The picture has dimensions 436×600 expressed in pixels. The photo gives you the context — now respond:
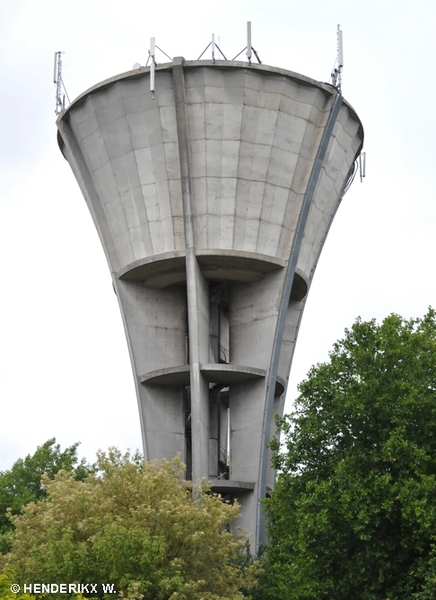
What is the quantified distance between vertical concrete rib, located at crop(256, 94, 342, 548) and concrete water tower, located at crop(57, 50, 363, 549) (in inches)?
2.1

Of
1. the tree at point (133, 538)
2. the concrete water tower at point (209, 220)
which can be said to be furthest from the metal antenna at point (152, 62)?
the tree at point (133, 538)

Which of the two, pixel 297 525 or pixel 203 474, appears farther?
pixel 203 474

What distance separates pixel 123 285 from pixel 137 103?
6.97 meters

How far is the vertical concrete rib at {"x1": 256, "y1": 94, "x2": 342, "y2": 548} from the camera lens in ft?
118

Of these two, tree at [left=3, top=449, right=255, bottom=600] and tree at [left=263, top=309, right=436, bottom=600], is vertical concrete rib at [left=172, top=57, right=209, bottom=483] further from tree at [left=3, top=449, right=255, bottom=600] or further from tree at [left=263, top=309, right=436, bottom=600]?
tree at [left=263, top=309, right=436, bottom=600]

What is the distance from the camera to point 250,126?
3784 cm

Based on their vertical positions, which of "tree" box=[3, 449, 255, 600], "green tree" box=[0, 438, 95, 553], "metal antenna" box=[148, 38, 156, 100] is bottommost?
"tree" box=[3, 449, 255, 600]

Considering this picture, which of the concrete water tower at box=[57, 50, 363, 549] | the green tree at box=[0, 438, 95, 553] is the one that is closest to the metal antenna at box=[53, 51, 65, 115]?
the concrete water tower at box=[57, 50, 363, 549]

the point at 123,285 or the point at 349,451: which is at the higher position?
the point at 123,285

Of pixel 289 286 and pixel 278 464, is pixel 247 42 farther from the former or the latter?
pixel 278 464

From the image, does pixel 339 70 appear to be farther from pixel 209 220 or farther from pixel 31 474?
pixel 31 474

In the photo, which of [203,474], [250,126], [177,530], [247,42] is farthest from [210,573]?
[247,42]

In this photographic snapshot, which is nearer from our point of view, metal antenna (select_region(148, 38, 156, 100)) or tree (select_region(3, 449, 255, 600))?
tree (select_region(3, 449, 255, 600))

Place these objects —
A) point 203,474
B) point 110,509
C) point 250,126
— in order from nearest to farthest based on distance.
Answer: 1. point 110,509
2. point 203,474
3. point 250,126
